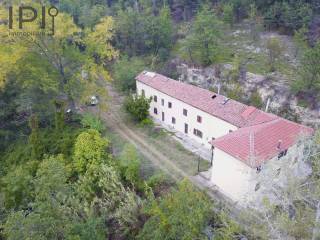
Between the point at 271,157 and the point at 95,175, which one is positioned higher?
the point at 271,157

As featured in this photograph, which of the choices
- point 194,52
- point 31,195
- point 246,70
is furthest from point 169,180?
point 194,52

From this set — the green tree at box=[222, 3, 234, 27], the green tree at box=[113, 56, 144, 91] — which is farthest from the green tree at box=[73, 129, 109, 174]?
the green tree at box=[222, 3, 234, 27]

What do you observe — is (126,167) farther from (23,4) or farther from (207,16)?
(207,16)

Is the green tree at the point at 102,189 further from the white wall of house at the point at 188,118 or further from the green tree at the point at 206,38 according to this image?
the green tree at the point at 206,38

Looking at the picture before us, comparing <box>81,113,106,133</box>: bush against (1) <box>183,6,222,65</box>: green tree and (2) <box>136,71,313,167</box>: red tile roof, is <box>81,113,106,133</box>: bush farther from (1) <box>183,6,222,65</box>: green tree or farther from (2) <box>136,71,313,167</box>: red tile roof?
(1) <box>183,6,222,65</box>: green tree

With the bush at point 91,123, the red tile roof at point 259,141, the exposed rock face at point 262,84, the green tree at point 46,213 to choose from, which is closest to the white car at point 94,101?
the bush at point 91,123

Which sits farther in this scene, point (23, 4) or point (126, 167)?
point (23, 4)

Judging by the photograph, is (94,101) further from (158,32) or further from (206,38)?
(206,38)

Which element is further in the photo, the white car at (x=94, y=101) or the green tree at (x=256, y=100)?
the white car at (x=94, y=101)
